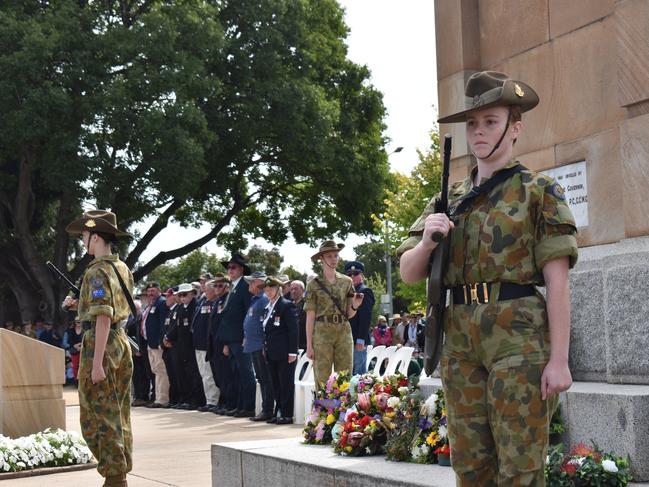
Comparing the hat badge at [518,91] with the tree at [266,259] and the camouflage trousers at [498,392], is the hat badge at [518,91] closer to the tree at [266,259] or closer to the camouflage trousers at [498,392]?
the camouflage trousers at [498,392]

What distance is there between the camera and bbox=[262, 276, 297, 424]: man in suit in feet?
42.1

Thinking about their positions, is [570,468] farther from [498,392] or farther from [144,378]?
[144,378]

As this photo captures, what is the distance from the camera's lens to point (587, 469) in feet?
15.2

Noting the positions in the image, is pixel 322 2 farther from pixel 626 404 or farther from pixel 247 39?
pixel 626 404

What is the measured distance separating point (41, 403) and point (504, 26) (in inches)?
247

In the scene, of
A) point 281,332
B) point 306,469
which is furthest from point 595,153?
point 281,332

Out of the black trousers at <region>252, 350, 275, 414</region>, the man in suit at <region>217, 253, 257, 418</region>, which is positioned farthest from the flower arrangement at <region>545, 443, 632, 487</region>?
the man in suit at <region>217, 253, 257, 418</region>

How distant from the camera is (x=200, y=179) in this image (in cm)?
2811

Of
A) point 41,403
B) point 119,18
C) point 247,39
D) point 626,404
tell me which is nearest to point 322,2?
point 247,39

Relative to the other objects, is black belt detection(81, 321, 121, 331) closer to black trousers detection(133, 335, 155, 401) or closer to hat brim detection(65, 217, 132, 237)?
hat brim detection(65, 217, 132, 237)

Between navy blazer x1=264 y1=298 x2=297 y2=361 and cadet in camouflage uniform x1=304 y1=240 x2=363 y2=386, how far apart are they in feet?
5.84

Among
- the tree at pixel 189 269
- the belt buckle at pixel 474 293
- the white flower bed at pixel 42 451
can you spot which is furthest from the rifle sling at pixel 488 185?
the tree at pixel 189 269

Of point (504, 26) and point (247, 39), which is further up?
point (247, 39)

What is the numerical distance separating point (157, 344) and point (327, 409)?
10333 millimetres
